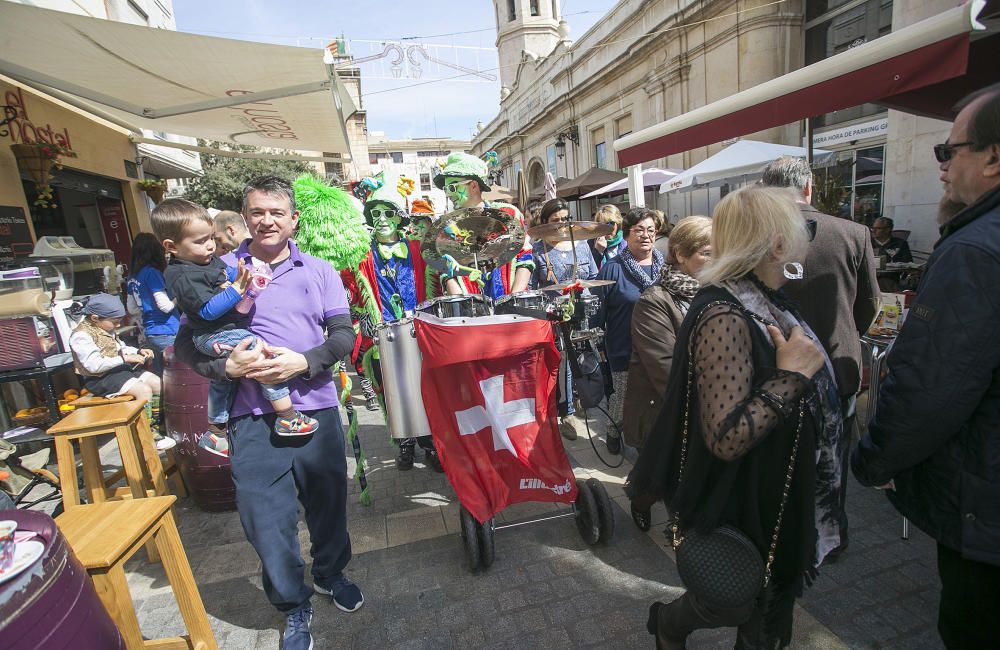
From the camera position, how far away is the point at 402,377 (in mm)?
2529

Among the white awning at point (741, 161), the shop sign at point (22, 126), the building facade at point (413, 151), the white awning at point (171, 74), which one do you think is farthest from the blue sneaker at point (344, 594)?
the building facade at point (413, 151)

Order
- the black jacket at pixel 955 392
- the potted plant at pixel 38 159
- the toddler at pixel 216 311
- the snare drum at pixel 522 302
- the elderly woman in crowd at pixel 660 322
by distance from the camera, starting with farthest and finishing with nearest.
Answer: the potted plant at pixel 38 159 < the snare drum at pixel 522 302 < the elderly woman in crowd at pixel 660 322 < the toddler at pixel 216 311 < the black jacket at pixel 955 392

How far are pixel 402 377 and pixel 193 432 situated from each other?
1633 mm

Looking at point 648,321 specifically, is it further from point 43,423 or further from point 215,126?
point 215,126

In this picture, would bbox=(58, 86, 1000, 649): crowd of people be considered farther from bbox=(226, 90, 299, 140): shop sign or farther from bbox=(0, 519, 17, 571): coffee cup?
bbox=(226, 90, 299, 140): shop sign

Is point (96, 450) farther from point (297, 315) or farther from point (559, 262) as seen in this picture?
point (559, 262)

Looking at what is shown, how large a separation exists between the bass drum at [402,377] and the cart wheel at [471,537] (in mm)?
495

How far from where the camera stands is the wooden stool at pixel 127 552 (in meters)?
1.54

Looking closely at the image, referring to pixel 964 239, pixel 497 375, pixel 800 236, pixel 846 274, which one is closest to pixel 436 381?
pixel 497 375

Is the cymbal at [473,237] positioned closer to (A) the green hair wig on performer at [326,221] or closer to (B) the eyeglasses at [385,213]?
(A) the green hair wig on performer at [326,221]

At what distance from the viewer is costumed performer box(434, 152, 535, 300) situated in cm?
345

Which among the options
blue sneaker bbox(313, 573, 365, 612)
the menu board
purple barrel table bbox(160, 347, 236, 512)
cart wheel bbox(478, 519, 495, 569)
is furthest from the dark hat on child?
cart wheel bbox(478, 519, 495, 569)

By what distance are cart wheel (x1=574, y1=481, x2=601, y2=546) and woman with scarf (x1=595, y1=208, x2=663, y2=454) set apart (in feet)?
2.75

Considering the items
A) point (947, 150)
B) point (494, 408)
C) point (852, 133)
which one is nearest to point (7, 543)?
point (494, 408)
